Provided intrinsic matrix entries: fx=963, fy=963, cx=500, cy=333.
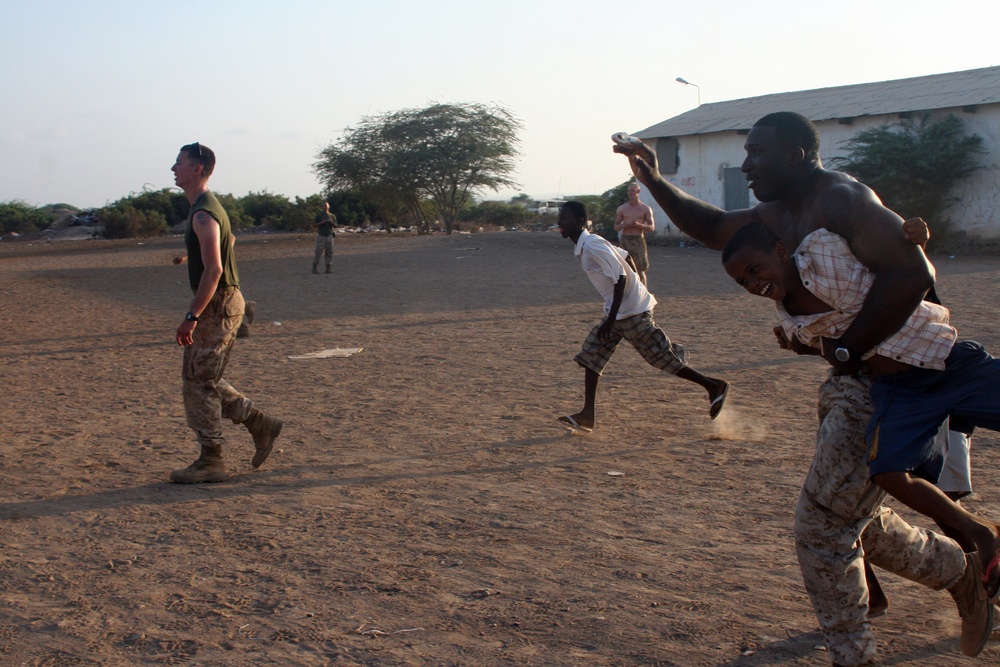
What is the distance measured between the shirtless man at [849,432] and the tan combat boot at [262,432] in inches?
138

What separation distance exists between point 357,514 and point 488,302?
10.8 meters

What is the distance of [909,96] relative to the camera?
86.6ft

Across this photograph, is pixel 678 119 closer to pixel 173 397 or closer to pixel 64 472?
pixel 173 397

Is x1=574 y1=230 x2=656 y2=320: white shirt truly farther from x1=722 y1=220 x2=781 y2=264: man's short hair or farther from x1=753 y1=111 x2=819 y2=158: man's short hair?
x1=722 y1=220 x2=781 y2=264: man's short hair

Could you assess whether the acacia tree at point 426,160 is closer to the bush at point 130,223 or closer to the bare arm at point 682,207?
the bush at point 130,223

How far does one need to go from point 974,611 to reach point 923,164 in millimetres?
22254

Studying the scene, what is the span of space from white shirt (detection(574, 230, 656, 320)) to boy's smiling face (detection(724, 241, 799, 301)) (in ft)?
10.9

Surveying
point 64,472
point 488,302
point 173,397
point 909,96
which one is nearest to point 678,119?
point 909,96

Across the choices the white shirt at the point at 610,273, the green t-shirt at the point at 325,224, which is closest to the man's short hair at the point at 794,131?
the white shirt at the point at 610,273

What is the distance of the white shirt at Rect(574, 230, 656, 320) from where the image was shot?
6.43 metres

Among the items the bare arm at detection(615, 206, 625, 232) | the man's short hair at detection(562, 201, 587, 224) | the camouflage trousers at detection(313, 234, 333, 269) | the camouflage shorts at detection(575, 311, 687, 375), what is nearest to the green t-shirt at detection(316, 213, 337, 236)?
the camouflage trousers at detection(313, 234, 333, 269)

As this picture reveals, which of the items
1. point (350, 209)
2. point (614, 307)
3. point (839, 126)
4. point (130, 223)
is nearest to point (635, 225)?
point (614, 307)

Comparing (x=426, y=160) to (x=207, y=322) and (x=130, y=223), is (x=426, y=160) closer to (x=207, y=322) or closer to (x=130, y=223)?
(x=130, y=223)

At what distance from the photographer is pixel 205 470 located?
5.61 metres
